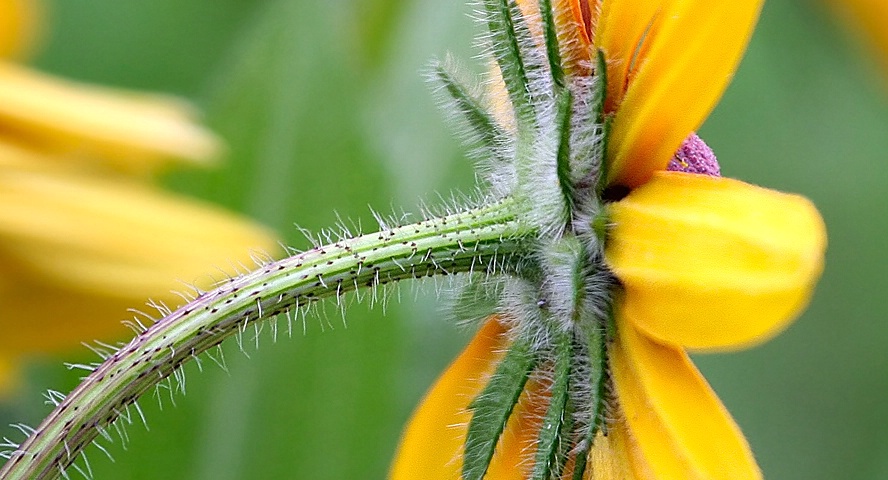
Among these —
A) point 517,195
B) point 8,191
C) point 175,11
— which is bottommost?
point 517,195

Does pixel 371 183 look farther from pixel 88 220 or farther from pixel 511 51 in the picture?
pixel 511 51

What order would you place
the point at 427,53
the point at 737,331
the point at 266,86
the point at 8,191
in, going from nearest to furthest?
the point at 737,331, the point at 8,191, the point at 266,86, the point at 427,53

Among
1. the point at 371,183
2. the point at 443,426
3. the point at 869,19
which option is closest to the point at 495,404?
the point at 443,426

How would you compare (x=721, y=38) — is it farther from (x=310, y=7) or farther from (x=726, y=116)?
(x=726, y=116)

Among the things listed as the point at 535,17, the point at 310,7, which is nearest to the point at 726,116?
the point at 310,7

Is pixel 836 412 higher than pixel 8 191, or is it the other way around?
pixel 8 191

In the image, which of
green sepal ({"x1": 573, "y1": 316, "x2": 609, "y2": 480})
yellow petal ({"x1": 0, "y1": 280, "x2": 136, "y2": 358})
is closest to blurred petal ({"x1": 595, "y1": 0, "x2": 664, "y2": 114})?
green sepal ({"x1": 573, "y1": 316, "x2": 609, "y2": 480})
